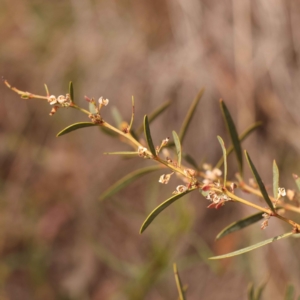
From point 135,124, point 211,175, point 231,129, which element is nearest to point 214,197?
point 211,175

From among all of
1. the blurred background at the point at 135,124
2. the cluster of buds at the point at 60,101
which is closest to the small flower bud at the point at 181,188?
the cluster of buds at the point at 60,101

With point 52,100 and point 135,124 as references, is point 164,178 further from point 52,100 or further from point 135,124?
point 135,124

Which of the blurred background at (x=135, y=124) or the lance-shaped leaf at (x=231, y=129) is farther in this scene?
the blurred background at (x=135, y=124)

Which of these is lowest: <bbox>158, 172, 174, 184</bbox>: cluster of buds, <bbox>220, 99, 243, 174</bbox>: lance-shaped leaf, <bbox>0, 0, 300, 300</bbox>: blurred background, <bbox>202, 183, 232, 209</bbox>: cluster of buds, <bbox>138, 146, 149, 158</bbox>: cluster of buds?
<bbox>202, 183, 232, 209</bbox>: cluster of buds

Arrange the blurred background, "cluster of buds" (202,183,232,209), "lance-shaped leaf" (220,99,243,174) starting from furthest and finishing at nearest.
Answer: the blurred background, "lance-shaped leaf" (220,99,243,174), "cluster of buds" (202,183,232,209)

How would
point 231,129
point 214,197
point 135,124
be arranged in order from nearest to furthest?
point 214,197, point 231,129, point 135,124

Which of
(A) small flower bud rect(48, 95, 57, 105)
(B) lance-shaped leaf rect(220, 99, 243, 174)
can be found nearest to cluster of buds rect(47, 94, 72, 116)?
(A) small flower bud rect(48, 95, 57, 105)

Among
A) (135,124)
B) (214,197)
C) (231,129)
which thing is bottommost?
(214,197)

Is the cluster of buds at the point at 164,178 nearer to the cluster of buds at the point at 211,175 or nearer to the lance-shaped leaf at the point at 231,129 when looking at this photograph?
the cluster of buds at the point at 211,175

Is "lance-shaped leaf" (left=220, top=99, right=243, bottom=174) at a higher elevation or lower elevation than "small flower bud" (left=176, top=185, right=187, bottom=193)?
higher

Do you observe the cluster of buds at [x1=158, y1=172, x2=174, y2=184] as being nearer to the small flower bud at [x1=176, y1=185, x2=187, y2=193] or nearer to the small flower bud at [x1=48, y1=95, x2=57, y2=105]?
the small flower bud at [x1=176, y1=185, x2=187, y2=193]
